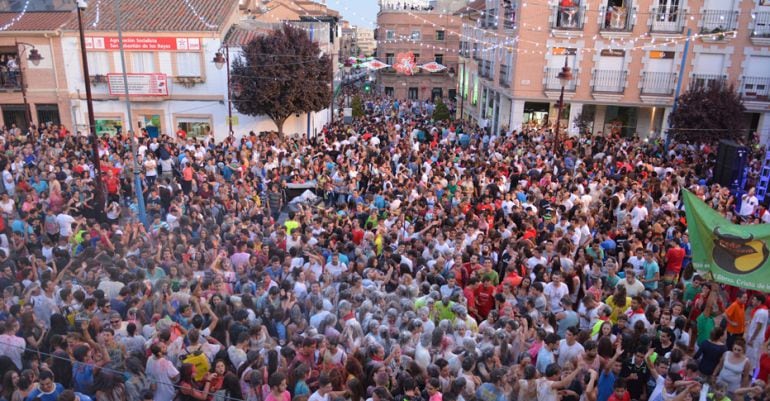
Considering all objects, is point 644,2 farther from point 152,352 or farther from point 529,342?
point 152,352

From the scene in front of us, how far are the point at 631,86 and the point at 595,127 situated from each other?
2.93 meters

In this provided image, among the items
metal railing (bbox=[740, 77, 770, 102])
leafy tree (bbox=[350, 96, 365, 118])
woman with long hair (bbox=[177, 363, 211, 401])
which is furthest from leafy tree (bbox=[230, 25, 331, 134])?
woman with long hair (bbox=[177, 363, 211, 401])

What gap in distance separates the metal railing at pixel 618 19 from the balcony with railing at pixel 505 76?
430 cm

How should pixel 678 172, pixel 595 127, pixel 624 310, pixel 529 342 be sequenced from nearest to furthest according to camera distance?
1. pixel 529 342
2. pixel 624 310
3. pixel 678 172
4. pixel 595 127

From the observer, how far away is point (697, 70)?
2373cm

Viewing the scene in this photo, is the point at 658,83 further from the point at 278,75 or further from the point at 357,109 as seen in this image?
the point at 357,109

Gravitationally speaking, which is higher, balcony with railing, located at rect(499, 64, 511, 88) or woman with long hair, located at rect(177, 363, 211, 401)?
balcony with railing, located at rect(499, 64, 511, 88)

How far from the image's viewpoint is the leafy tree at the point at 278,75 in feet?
76.1

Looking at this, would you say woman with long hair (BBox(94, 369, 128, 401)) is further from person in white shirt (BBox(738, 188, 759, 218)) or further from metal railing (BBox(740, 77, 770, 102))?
metal railing (BBox(740, 77, 770, 102))

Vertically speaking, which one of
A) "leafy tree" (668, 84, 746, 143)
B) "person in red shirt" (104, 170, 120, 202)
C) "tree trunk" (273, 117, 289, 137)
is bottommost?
Answer: "tree trunk" (273, 117, 289, 137)

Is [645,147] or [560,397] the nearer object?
[560,397]

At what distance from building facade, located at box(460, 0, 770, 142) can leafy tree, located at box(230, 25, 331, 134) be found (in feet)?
28.5

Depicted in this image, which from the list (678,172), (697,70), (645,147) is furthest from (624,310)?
(697,70)

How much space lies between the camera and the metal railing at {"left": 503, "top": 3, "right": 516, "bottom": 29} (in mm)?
25359
